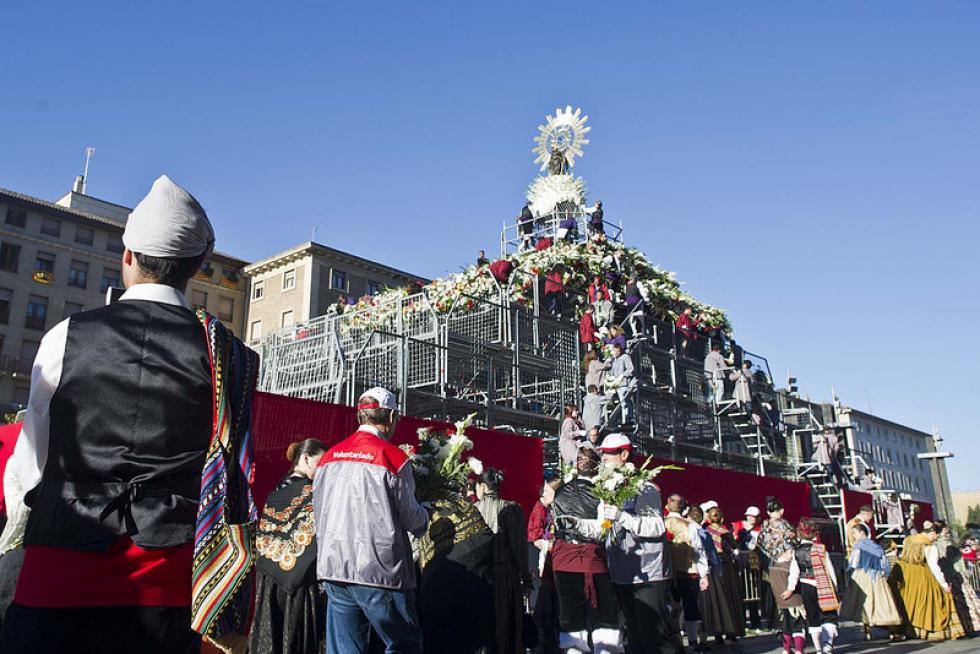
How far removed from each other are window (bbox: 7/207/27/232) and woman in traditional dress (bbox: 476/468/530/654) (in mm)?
55510

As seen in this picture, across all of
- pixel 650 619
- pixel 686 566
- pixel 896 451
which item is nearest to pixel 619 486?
pixel 650 619

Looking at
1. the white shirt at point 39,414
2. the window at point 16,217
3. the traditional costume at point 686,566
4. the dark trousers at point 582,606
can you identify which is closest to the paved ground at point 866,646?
the traditional costume at point 686,566

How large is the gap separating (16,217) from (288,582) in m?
57.3

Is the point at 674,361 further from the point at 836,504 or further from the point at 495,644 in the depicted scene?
the point at 495,644

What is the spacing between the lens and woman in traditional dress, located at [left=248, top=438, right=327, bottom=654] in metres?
5.48

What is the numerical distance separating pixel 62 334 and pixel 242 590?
2.78 feet

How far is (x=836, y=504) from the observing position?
2088 centimetres

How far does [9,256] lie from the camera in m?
52.6

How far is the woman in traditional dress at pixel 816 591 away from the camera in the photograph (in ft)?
31.7

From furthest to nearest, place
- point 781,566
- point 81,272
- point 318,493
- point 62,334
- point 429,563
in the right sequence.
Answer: point 81,272, point 781,566, point 429,563, point 318,493, point 62,334

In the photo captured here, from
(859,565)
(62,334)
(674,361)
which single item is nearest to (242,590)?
(62,334)

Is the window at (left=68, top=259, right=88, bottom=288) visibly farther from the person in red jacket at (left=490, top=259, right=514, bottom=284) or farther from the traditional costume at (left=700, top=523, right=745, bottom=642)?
the traditional costume at (left=700, top=523, right=745, bottom=642)

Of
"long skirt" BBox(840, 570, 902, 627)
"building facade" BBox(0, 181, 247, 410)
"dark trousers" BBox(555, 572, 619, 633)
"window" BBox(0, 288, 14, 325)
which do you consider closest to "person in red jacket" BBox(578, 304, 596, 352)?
"long skirt" BBox(840, 570, 902, 627)

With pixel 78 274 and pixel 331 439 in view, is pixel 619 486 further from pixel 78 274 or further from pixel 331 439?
pixel 78 274
